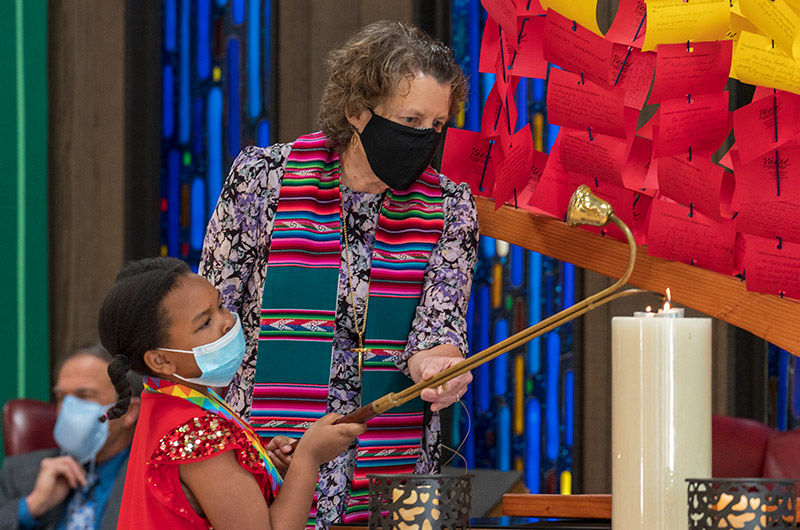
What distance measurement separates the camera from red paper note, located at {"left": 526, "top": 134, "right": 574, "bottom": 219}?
1210 mm

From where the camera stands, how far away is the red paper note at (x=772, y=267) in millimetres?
988

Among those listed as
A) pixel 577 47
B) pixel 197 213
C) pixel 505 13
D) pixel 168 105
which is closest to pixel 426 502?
pixel 577 47

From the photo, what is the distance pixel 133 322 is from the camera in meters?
1.23

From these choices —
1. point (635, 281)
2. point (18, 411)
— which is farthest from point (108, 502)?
point (635, 281)

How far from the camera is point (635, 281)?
1.16 m

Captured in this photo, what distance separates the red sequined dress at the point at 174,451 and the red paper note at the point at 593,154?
51 cm

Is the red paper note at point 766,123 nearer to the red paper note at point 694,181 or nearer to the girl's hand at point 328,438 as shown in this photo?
the red paper note at point 694,181

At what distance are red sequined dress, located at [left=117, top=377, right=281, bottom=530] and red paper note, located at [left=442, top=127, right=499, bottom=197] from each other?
447 mm

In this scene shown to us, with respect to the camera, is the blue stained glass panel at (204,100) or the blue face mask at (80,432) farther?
the blue stained glass panel at (204,100)

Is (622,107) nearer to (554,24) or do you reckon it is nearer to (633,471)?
(554,24)

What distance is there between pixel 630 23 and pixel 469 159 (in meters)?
0.33

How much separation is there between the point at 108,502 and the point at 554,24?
176cm

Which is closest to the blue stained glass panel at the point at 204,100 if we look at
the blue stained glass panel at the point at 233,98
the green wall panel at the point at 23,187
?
the blue stained glass panel at the point at 233,98

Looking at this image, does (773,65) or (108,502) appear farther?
(108,502)
